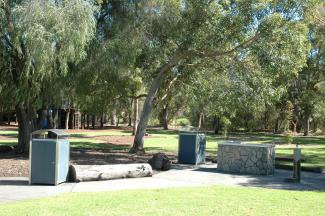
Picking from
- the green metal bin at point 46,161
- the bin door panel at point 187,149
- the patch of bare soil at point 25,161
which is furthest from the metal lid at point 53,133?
the bin door panel at point 187,149

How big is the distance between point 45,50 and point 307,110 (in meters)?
46.8

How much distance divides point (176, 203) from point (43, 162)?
425cm

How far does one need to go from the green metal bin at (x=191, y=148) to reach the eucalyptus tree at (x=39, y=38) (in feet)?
16.9

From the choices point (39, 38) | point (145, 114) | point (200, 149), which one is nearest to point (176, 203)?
point (39, 38)

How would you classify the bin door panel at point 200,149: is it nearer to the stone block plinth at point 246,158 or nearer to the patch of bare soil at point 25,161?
the patch of bare soil at point 25,161

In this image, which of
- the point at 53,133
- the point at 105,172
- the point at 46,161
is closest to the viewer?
the point at 46,161

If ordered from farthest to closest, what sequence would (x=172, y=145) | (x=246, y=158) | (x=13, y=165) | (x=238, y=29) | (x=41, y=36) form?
(x=172, y=145) < (x=238, y=29) < (x=246, y=158) < (x=13, y=165) < (x=41, y=36)

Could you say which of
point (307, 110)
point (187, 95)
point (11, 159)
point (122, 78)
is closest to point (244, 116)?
point (307, 110)

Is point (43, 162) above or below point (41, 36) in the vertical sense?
below

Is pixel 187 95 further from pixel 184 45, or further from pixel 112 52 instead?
pixel 112 52

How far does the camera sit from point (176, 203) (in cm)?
970

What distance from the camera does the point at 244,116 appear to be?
64.9m

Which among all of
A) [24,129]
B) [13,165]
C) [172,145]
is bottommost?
[13,165]

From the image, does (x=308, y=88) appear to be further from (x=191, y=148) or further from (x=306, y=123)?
(x=191, y=148)
